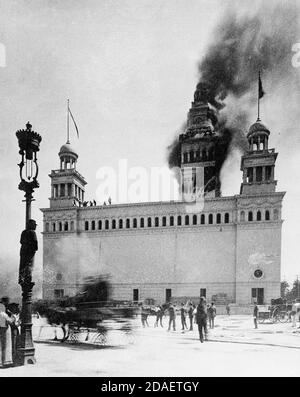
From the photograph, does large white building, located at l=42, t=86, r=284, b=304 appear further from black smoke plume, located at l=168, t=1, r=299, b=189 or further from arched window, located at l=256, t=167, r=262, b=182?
black smoke plume, located at l=168, t=1, r=299, b=189

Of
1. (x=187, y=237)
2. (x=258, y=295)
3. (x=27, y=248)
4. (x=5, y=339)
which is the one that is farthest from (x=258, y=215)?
(x=5, y=339)

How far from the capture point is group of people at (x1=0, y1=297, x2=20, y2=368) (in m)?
8.98

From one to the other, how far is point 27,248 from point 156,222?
27.9 meters

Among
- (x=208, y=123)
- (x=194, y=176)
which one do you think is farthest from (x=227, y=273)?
(x=208, y=123)

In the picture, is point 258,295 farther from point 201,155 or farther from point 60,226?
point 60,226

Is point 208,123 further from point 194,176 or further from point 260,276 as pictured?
point 260,276

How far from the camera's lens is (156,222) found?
3678cm

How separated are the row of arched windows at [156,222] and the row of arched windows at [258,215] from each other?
1.70m

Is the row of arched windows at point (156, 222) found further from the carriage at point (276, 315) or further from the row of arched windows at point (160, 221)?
the carriage at point (276, 315)

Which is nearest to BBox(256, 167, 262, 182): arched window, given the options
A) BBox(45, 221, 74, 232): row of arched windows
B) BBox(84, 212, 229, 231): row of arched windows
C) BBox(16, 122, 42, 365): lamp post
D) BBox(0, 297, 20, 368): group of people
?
BBox(84, 212, 229, 231): row of arched windows

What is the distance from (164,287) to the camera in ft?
114

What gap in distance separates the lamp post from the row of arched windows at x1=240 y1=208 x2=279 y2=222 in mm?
27247

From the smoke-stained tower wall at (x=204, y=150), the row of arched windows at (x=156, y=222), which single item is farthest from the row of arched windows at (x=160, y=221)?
the smoke-stained tower wall at (x=204, y=150)

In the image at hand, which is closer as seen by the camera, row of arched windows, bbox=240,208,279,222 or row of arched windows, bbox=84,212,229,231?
row of arched windows, bbox=240,208,279,222
